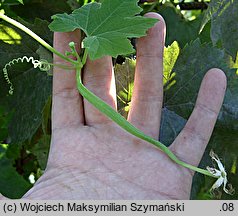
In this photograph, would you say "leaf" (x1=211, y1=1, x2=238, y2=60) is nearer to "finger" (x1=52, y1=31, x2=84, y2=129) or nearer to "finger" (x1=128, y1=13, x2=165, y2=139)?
"finger" (x1=128, y1=13, x2=165, y2=139)

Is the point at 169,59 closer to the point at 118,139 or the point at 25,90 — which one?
the point at 118,139

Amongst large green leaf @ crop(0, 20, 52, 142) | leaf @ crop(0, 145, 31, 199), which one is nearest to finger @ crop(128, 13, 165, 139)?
large green leaf @ crop(0, 20, 52, 142)

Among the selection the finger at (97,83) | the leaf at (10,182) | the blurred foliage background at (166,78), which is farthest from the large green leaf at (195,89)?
the leaf at (10,182)

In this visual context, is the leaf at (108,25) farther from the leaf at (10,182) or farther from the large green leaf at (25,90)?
the leaf at (10,182)

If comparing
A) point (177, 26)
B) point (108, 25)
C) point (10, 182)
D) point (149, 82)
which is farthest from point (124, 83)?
point (10, 182)

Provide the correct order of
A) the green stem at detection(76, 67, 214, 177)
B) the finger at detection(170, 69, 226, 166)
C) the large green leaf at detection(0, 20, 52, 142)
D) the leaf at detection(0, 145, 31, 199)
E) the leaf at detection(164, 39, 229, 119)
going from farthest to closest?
the leaf at detection(0, 145, 31, 199) < the large green leaf at detection(0, 20, 52, 142) < the leaf at detection(164, 39, 229, 119) < the finger at detection(170, 69, 226, 166) < the green stem at detection(76, 67, 214, 177)

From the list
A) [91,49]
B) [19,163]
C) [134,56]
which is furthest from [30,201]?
[19,163]

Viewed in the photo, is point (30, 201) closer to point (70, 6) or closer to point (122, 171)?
point (122, 171)
